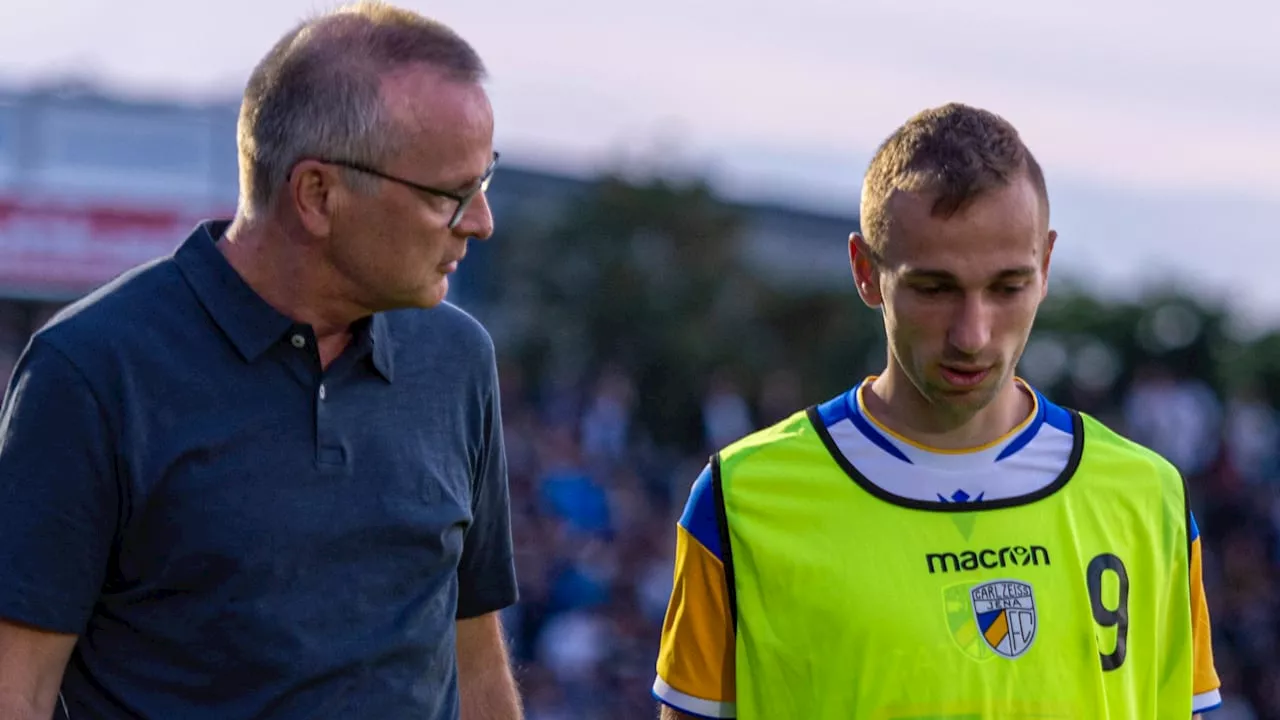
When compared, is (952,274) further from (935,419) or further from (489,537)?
(489,537)

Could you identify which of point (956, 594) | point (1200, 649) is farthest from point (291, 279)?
point (1200, 649)

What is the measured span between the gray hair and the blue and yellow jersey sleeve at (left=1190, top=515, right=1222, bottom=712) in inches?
62.4

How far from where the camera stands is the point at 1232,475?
1412 centimetres

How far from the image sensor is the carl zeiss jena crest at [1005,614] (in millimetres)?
3240

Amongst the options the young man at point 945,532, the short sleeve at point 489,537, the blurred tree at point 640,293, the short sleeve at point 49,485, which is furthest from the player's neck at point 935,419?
the blurred tree at point 640,293

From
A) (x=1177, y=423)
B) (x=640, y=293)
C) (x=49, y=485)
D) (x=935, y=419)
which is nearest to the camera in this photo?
(x=49, y=485)

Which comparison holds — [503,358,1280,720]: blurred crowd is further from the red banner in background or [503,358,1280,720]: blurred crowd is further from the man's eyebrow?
the man's eyebrow

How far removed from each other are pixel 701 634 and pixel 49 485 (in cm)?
118

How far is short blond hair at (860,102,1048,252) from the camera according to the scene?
3295 mm

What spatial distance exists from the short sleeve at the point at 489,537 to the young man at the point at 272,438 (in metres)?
0.23

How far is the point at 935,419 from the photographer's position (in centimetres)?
340

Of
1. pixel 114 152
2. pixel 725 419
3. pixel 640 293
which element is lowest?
pixel 640 293

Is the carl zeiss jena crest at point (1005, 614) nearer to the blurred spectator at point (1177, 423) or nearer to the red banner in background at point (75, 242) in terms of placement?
the blurred spectator at point (1177, 423)

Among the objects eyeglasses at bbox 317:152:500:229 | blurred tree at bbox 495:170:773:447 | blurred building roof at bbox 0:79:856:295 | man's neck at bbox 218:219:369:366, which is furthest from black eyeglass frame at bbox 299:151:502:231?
blurred tree at bbox 495:170:773:447
